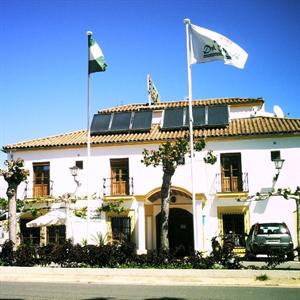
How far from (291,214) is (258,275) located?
10.2m

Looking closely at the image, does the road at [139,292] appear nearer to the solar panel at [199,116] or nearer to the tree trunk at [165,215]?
the tree trunk at [165,215]

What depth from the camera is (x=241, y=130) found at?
2269 centimetres

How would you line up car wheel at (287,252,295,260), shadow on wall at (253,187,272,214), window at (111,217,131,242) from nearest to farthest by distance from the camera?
car wheel at (287,252,295,260)
shadow on wall at (253,187,272,214)
window at (111,217,131,242)

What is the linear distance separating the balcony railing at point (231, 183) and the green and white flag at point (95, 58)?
8.90m

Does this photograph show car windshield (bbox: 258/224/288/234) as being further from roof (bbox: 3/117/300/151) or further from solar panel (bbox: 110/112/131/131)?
solar panel (bbox: 110/112/131/131)

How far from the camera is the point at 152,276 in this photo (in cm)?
1239

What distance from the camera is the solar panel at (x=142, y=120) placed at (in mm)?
24136

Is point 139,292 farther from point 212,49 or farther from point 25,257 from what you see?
point 212,49

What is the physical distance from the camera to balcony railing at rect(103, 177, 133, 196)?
75.9 feet

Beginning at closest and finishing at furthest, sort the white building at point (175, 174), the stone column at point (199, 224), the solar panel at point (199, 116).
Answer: the stone column at point (199, 224) < the white building at point (175, 174) < the solar panel at point (199, 116)

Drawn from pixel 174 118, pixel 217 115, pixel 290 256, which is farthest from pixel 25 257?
pixel 217 115

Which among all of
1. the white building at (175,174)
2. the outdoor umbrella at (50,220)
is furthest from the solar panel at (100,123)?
the outdoor umbrella at (50,220)

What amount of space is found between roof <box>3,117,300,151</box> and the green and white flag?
267 inches

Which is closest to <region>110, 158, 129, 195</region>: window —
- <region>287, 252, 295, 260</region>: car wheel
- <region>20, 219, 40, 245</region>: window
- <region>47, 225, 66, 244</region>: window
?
<region>47, 225, 66, 244</region>: window
